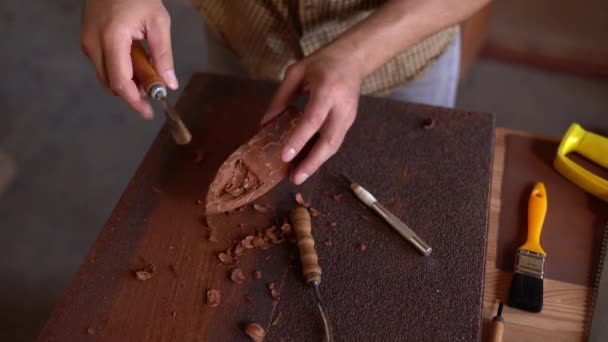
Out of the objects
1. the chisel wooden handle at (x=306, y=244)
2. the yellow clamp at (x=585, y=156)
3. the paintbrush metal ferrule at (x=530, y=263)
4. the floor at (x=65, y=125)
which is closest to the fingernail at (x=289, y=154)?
the chisel wooden handle at (x=306, y=244)

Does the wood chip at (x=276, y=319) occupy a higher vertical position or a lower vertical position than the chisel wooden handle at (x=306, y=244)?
lower

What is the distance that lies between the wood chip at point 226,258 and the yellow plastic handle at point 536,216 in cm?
49

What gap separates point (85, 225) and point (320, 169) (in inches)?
54.4

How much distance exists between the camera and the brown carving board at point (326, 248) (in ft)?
2.83

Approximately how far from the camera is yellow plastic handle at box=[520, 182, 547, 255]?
3.22 feet

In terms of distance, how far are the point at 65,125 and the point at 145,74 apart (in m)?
1.69

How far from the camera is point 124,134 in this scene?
7.93ft

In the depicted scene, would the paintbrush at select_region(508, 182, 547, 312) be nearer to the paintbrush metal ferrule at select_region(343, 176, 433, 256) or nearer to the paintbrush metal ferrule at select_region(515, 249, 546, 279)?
the paintbrush metal ferrule at select_region(515, 249, 546, 279)

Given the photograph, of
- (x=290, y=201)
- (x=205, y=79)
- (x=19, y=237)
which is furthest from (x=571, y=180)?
(x=19, y=237)

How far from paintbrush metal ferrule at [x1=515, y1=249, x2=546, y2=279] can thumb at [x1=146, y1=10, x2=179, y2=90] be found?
2.11 feet

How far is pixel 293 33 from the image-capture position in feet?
3.97

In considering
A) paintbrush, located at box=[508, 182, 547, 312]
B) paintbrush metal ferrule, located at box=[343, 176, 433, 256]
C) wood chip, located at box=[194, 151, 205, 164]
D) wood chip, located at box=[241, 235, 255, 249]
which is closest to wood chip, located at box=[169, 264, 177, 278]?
wood chip, located at box=[241, 235, 255, 249]

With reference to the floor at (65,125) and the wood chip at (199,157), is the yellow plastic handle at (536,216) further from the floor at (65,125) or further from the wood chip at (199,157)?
the floor at (65,125)

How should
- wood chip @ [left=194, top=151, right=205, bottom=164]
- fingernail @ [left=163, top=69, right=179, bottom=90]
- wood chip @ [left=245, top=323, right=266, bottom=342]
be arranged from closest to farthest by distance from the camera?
1. wood chip @ [left=245, top=323, right=266, bottom=342]
2. fingernail @ [left=163, top=69, right=179, bottom=90]
3. wood chip @ [left=194, top=151, right=205, bottom=164]
